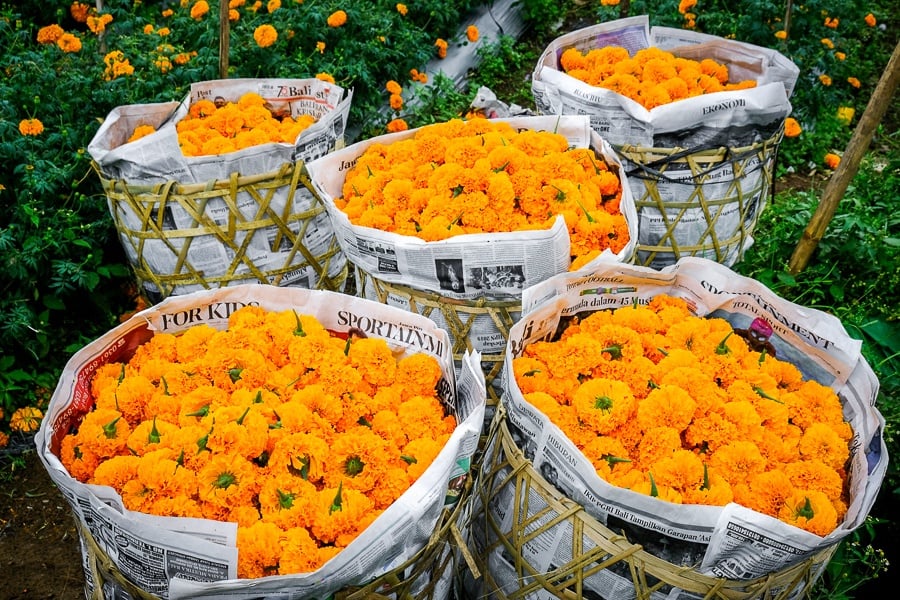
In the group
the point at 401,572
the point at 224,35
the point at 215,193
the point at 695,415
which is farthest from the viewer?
the point at 224,35

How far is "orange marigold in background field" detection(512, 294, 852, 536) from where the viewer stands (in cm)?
157

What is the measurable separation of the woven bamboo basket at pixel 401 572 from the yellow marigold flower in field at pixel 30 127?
1839 mm

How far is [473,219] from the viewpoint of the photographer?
216 centimetres

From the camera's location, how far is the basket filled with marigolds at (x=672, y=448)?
4.99ft

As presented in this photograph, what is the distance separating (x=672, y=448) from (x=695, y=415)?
5.3 inches

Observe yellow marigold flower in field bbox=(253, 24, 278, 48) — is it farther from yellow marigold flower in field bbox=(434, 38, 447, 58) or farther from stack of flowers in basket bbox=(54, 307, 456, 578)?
stack of flowers in basket bbox=(54, 307, 456, 578)

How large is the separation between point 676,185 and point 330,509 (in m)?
1.84

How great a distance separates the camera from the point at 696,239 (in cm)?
283

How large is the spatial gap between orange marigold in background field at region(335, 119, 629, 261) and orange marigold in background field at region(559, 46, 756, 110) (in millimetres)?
478

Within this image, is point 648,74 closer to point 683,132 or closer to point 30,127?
point 683,132

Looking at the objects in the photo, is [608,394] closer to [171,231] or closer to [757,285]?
[757,285]

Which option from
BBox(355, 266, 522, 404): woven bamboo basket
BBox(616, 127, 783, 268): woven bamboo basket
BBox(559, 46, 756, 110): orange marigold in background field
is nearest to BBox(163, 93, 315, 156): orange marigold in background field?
BBox(355, 266, 522, 404): woven bamboo basket

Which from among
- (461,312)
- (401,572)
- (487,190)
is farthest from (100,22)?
(401,572)

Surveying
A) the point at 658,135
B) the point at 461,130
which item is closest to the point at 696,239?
the point at 658,135
